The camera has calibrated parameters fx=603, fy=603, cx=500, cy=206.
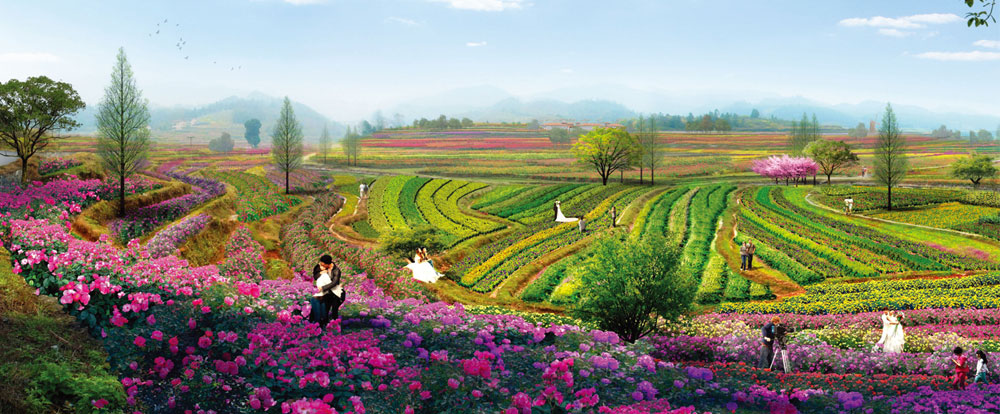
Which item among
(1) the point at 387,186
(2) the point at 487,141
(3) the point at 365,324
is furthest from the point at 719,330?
(2) the point at 487,141

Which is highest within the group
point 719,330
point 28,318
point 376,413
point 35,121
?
point 35,121

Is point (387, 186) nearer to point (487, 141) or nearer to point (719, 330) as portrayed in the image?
point (719, 330)

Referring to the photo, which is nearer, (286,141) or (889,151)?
(889,151)

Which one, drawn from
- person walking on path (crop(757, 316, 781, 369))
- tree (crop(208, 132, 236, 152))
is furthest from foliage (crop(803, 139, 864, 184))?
tree (crop(208, 132, 236, 152))

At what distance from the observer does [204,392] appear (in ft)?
29.7

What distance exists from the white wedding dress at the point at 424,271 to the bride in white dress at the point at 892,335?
1605cm

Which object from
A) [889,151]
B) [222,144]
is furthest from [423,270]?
[222,144]

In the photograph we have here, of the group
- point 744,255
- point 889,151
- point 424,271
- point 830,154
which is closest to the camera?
point 424,271

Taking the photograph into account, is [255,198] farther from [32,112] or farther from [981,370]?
[981,370]

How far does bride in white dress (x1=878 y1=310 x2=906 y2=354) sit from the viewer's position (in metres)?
16.6

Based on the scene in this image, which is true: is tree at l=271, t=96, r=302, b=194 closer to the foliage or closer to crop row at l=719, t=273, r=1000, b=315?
crop row at l=719, t=273, r=1000, b=315

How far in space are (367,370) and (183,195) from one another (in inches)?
1163

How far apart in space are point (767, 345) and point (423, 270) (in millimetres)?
14597

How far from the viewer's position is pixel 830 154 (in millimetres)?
54406
